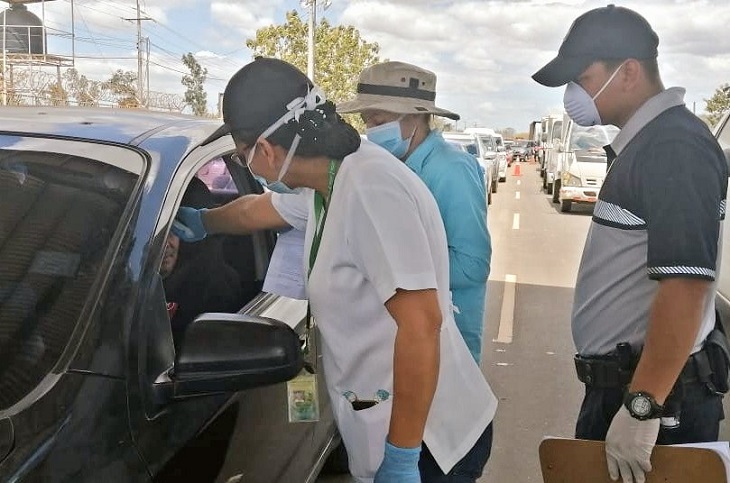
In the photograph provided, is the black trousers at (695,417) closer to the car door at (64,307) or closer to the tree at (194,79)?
the car door at (64,307)

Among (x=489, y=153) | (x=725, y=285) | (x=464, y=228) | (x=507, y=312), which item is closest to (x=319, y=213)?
(x=464, y=228)

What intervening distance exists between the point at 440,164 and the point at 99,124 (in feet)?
4.51

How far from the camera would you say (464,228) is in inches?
114

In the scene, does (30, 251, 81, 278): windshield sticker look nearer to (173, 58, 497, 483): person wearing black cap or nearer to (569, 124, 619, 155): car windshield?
(173, 58, 497, 483): person wearing black cap

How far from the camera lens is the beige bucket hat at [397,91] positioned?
324 cm

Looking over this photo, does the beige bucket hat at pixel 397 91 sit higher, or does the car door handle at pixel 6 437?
the beige bucket hat at pixel 397 91

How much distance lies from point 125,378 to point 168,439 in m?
0.17

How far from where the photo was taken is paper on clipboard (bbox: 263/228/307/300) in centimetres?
242

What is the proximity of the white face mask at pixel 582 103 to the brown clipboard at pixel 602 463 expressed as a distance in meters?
0.92

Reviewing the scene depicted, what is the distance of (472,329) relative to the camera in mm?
3029

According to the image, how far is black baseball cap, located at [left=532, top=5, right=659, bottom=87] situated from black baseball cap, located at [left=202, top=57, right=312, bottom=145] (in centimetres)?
78

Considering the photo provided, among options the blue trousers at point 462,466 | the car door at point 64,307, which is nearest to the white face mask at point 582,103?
the blue trousers at point 462,466

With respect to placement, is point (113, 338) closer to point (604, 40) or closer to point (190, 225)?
point (190, 225)

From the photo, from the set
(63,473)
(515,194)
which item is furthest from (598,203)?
(515,194)
